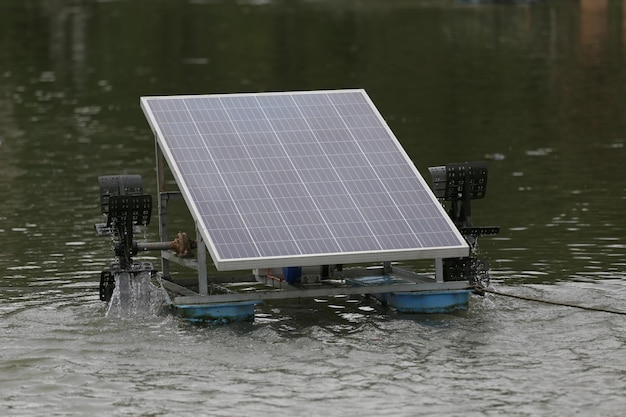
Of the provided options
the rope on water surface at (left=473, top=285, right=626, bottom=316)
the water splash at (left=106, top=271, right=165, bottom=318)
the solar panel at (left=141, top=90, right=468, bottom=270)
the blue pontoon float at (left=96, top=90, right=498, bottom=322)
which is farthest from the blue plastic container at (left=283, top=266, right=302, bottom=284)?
the rope on water surface at (left=473, top=285, right=626, bottom=316)

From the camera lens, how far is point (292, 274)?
16.2 m

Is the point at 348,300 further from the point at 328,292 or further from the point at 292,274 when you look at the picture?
the point at 328,292

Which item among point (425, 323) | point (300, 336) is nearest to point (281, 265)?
point (300, 336)

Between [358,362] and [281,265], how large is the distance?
1368mm

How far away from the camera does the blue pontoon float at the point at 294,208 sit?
1498 centimetres

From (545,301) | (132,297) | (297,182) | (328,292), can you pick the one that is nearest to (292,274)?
(328,292)

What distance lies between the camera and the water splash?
15.6 meters

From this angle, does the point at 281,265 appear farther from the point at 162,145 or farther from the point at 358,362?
the point at 162,145

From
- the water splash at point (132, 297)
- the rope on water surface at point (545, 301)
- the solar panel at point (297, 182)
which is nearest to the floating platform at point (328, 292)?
the rope on water surface at point (545, 301)

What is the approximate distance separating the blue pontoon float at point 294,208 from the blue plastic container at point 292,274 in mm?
12

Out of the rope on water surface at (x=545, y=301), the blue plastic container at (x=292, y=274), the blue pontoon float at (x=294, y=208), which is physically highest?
the blue pontoon float at (x=294, y=208)

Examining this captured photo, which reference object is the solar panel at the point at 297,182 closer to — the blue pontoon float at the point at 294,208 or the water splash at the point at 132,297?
the blue pontoon float at the point at 294,208

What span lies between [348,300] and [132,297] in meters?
2.78

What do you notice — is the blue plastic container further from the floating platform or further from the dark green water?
the dark green water
